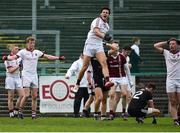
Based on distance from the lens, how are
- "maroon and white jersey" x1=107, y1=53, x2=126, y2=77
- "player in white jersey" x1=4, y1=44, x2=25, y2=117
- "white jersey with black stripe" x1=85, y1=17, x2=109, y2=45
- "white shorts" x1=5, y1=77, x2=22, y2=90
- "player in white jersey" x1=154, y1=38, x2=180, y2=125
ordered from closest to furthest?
1. "player in white jersey" x1=154, y1=38, x2=180, y2=125
2. "white jersey with black stripe" x1=85, y1=17, x2=109, y2=45
3. "maroon and white jersey" x1=107, y1=53, x2=126, y2=77
4. "player in white jersey" x1=4, y1=44, x2=25, y2=117
5. "white shorts" x1=5, y1=77, x2=22, y2=90

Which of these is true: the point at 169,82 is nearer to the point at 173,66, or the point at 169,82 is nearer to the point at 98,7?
the point at 173,66

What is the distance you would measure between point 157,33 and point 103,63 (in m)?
11.6

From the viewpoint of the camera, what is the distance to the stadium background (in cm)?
2847

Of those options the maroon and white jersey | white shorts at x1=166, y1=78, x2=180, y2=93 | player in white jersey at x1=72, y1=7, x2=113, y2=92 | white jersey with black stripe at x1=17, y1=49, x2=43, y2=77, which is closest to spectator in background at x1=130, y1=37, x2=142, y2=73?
the maroon and white jersey

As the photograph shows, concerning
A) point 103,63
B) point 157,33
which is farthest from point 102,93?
point 157,33

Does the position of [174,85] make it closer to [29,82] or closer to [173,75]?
[173,75]

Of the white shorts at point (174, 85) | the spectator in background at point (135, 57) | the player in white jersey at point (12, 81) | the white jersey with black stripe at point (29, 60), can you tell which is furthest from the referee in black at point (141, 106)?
the spectator in background at point (135, 57)

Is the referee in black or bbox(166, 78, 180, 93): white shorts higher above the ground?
bbox(166, 78, 180, 93): white shorts

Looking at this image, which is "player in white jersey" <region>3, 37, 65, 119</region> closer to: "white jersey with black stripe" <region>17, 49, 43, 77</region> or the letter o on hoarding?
"white jersey with black stripe" <region>17, 49, 43, 77</region>

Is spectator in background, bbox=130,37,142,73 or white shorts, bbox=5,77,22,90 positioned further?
spectator in background, bbox=130,37,142,73

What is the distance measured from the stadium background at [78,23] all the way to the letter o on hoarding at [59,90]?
5.88 feet

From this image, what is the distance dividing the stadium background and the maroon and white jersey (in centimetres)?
560

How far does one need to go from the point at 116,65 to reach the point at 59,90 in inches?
163

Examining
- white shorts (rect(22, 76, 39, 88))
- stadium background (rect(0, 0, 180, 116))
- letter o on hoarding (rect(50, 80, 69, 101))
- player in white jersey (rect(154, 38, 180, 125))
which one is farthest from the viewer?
stadium background (rect(0, 0, 180, 116))
